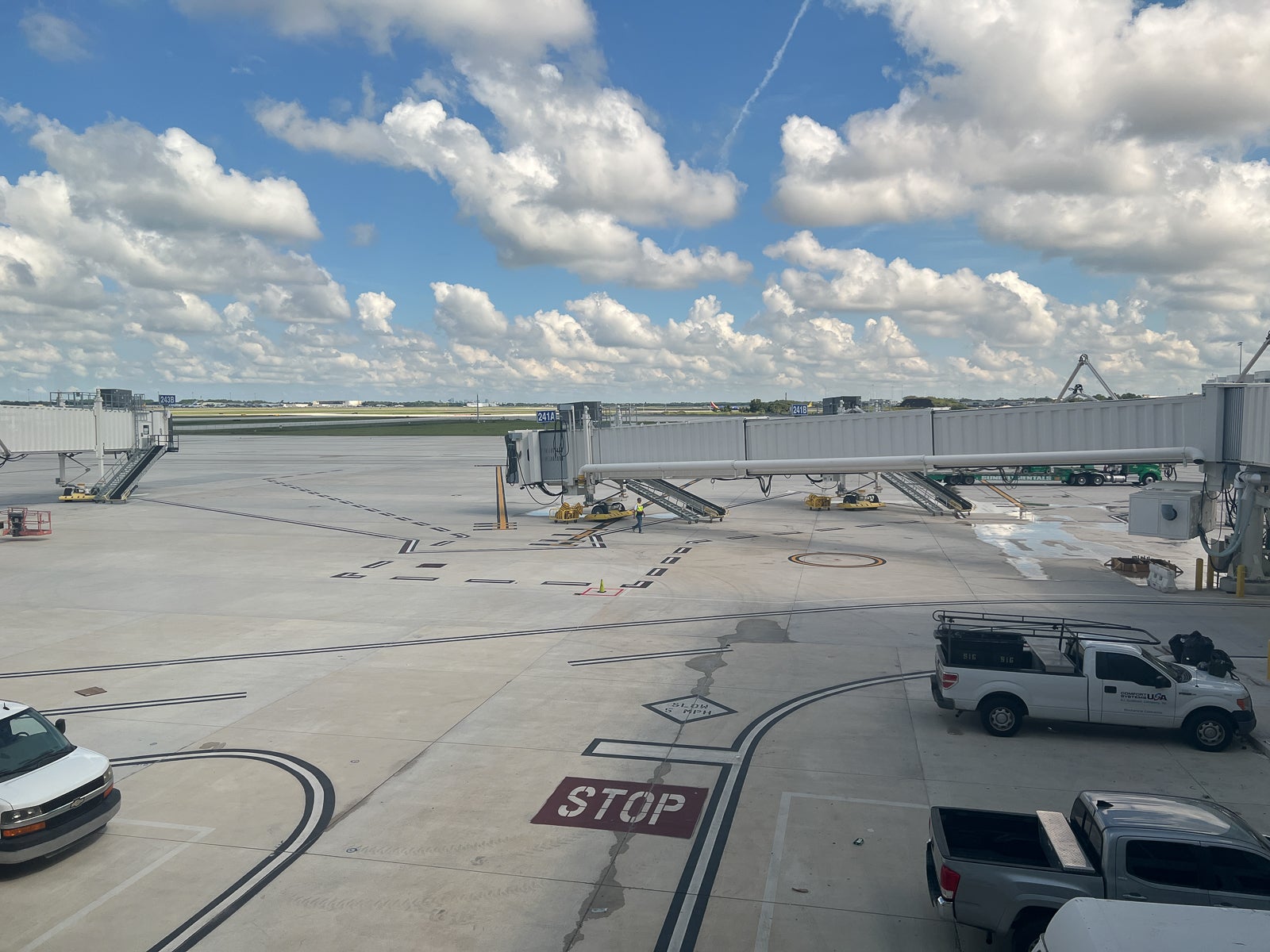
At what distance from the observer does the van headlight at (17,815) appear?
10672 millimetres

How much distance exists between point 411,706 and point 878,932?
10939 millimetres

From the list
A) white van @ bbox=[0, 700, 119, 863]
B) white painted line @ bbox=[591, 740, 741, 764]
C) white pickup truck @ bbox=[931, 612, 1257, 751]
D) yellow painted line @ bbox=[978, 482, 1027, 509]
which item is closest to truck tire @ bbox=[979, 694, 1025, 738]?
white pickup truck @ bbox=[931, 612, 1257, 751]

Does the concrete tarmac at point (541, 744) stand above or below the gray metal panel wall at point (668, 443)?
below

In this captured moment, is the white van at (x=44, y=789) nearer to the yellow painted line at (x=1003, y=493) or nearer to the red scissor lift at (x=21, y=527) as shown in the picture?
the red scissor lift at (x=21, y=527)

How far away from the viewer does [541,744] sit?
15.5 meters

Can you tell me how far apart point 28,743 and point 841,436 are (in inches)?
1246

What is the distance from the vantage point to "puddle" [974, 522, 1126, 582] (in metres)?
35.2

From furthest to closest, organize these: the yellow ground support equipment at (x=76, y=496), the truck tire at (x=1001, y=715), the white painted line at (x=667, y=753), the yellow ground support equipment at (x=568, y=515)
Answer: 1. the yellow ground support equipment at (x=76, y=496)
2. the yellow ground support equipment at (x=568, y=515)
3. the truck tire at (x=1001, y=715)
4. the white painted line at (x=667, y=753)

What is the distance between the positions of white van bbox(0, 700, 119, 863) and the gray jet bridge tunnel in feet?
97.9

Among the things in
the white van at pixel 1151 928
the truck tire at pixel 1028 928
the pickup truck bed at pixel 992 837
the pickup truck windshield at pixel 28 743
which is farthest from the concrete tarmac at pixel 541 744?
the white van at pixel 1151 928

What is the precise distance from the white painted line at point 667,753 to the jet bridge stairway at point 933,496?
3782 centimetres

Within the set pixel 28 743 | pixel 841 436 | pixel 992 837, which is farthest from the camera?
pixel 841 436

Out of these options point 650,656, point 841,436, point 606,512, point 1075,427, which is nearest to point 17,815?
point 650,656

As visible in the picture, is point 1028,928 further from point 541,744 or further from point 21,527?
point 21,527
